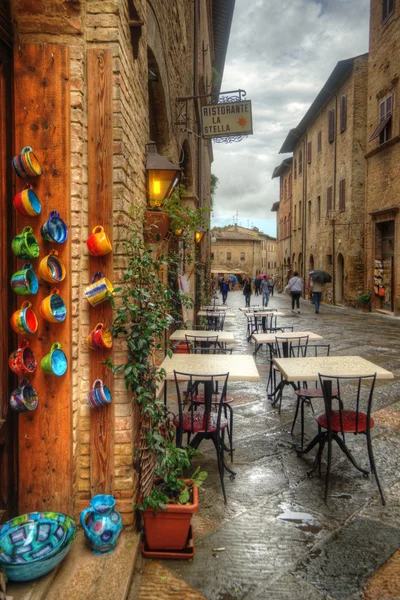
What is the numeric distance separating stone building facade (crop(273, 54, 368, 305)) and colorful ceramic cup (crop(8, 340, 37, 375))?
58.8 feet

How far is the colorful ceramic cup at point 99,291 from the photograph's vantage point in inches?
103

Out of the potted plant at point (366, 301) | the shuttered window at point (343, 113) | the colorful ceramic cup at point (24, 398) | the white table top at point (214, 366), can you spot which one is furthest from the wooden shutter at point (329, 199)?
the colorful ceramic cup at point (24, 398)

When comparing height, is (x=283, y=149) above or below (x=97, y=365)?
above

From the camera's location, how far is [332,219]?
20906mm

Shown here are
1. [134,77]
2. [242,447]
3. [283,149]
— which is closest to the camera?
[134,77]

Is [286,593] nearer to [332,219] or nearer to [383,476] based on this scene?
[383,476]

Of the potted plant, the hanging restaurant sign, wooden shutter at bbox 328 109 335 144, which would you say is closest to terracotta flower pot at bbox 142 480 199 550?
the hanging restaurant sign

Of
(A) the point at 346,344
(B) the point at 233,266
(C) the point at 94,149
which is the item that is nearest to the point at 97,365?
(C) the point at 94,149

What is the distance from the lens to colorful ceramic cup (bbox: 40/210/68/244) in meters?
2.47

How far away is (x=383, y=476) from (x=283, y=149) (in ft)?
97.2

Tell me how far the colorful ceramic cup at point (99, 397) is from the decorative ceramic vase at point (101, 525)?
1.82 ft

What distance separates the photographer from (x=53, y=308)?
8.20ft

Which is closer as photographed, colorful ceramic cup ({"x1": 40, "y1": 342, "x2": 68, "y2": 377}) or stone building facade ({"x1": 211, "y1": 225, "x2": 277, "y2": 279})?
colorful ceramic cup ({"x1": 40, "y1": 342, "x2": 68, "y2": 377})

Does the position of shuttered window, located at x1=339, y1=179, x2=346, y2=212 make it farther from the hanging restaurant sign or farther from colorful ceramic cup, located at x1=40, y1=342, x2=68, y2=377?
colorful ceramic cup, located at x1=40, y1=342, x2=68, y2=377
